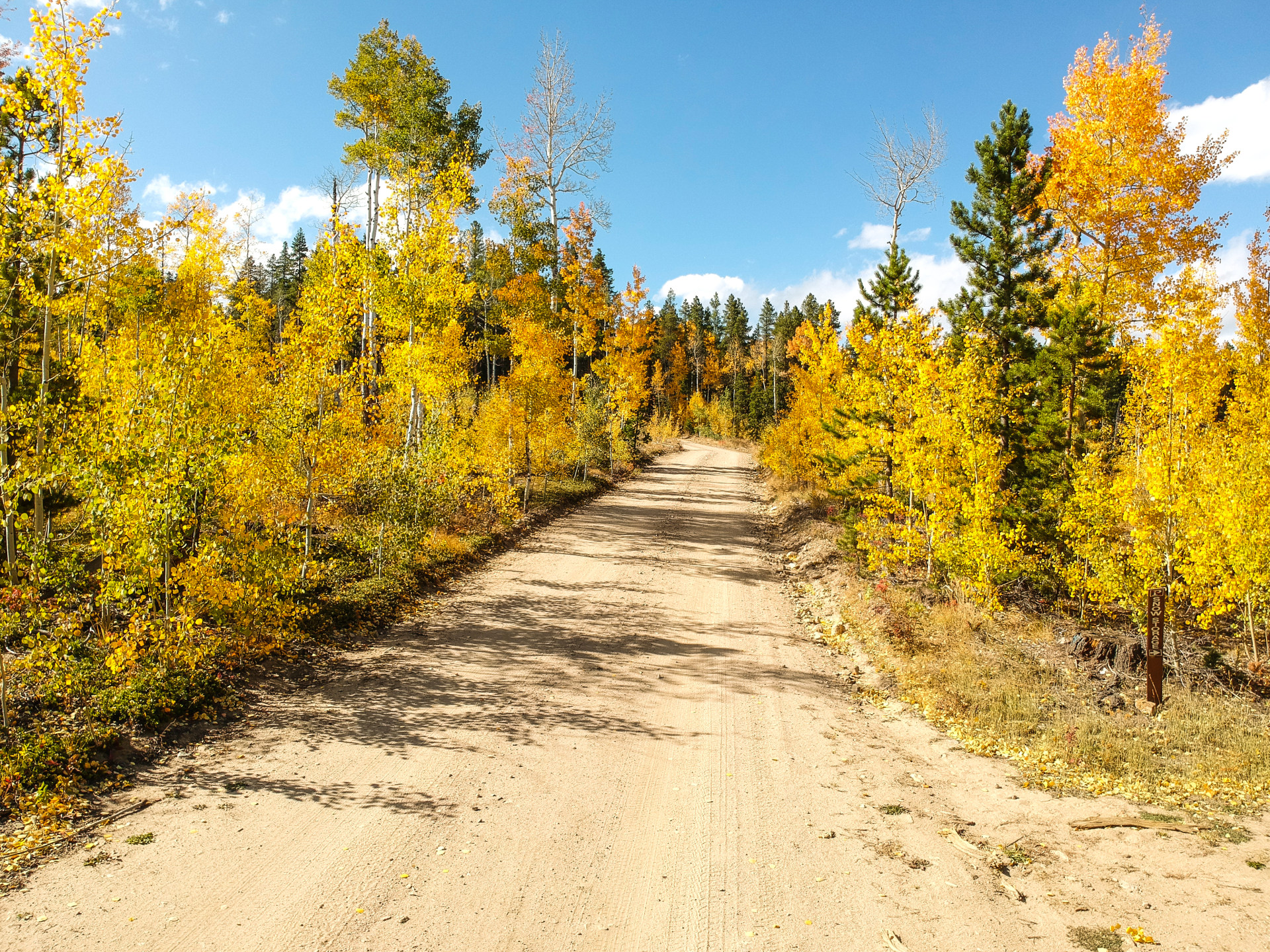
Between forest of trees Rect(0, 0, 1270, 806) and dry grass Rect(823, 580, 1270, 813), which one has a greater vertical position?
forest of trees Rect(0, 0, 1270, 806)

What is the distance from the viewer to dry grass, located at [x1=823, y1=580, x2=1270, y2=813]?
6582 mm

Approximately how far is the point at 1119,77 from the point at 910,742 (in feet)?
68.7

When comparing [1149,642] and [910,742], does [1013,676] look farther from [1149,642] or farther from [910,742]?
[910,742]

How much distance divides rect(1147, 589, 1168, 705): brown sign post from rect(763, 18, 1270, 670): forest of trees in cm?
32

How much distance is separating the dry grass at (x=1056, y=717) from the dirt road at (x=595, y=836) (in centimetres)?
63

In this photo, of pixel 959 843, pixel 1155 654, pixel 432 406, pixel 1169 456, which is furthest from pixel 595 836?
pixel 432 406

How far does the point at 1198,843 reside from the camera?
17.6 ft

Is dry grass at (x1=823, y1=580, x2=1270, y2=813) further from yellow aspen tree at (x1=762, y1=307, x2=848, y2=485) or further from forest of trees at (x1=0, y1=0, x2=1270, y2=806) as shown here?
yellow aspen tree at (x1=762, y1=307, x2=848, y2=485)

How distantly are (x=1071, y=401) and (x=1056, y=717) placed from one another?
1035 centimetres

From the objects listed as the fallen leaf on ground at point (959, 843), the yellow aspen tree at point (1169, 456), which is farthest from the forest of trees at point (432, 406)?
the fallen leaf on ground at point (959, 843)

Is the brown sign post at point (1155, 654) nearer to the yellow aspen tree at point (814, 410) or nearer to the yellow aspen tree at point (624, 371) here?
the yellow aspen tree at point (814, 410)

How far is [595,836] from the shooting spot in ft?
17.3

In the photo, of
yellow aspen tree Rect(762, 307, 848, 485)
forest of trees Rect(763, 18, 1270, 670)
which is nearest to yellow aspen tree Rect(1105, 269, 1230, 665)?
forest of trees Rect(763, 18, 1270, 670)

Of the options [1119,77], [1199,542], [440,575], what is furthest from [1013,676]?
[1119,77]
